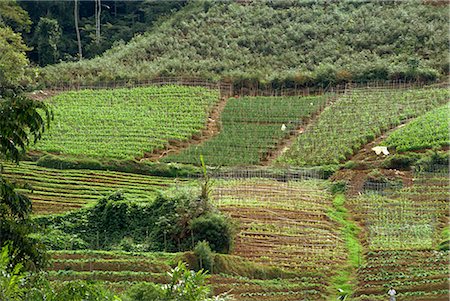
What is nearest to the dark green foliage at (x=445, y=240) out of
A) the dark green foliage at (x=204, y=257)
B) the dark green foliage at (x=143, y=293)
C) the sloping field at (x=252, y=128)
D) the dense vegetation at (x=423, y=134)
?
the dark green foliage at (x=204, y=257)

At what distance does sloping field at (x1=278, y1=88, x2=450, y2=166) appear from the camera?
36344mm

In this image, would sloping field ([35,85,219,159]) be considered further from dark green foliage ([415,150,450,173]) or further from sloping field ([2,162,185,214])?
dark green foliage ([415,150,450,173])

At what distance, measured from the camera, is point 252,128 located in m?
40.1

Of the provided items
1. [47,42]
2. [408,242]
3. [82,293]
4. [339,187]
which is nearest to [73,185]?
[339,187]

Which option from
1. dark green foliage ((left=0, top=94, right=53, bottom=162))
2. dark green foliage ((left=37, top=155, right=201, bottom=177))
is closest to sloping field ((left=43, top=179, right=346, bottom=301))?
dark green foliage ((left=37, top=155, right=201, bottom=177))

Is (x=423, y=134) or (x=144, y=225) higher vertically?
(x=423, y=134)

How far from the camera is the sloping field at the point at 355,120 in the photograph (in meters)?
36.3

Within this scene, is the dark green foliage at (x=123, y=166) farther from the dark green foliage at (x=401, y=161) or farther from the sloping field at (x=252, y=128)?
the dark green foliage at (x=401, y=161)

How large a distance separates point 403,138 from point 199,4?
2662 cm

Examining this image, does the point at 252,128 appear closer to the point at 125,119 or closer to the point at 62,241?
the point at 125,119

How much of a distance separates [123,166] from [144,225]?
8827 mm

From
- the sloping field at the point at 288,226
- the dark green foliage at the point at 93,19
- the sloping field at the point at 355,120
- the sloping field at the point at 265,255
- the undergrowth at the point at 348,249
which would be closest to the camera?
the sloping field at the point at 265,255

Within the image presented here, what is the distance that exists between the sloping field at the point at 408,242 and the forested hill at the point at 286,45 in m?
15.9

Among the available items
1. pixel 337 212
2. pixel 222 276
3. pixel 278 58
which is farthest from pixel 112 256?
pixel 278 58
